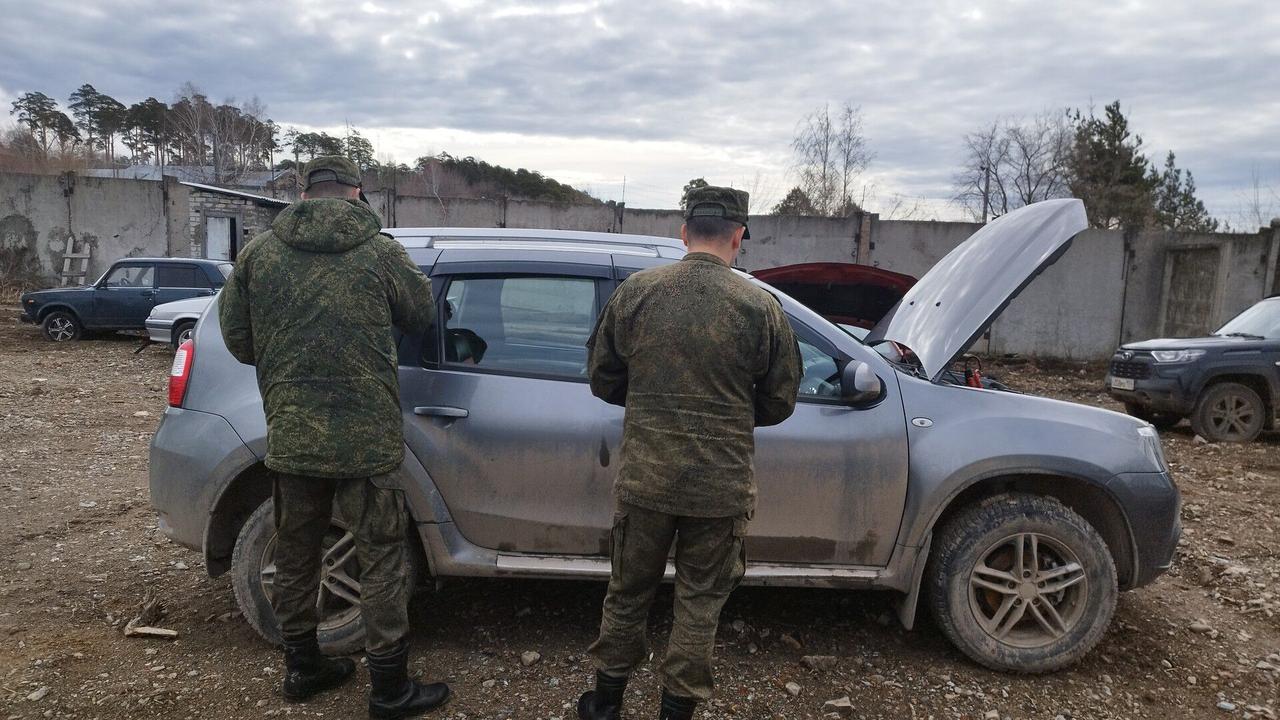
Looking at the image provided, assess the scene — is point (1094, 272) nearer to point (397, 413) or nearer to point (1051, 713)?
point (1051, 713)

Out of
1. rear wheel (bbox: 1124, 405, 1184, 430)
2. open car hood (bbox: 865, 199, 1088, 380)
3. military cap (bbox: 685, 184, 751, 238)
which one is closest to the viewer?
military cap (bbox: 685, 184, 751, 238)

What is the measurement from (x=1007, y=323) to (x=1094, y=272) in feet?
6.57

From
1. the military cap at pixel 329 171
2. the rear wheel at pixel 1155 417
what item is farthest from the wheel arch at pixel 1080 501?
the rear wheel at pixel 1155 417

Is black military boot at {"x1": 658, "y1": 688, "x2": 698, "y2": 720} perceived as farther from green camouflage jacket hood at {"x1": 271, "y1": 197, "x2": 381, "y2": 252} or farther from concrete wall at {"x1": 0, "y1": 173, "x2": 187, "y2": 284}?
concrete wall at {"x1": 0, "y1": 173, "x2": 187, "y2": 284}

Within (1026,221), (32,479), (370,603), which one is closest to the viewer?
(370,603)

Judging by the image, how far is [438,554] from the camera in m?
3.19

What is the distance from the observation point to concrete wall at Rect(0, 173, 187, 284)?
760 inches

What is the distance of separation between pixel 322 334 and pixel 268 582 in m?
1.18

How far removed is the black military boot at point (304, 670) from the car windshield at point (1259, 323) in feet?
30.8

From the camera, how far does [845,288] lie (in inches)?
225

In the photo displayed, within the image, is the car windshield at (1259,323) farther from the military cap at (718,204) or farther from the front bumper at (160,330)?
the front bumper at (160,330)

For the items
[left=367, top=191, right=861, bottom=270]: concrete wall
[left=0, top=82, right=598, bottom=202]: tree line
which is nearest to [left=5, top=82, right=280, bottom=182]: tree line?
[left=0, top=82, right=598, bottom=202]: tree line

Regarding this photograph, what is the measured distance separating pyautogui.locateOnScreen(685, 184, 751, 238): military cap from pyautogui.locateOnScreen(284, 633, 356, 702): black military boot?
2054 mm

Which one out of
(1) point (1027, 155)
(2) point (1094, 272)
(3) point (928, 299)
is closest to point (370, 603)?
(3) point (928, 299)
